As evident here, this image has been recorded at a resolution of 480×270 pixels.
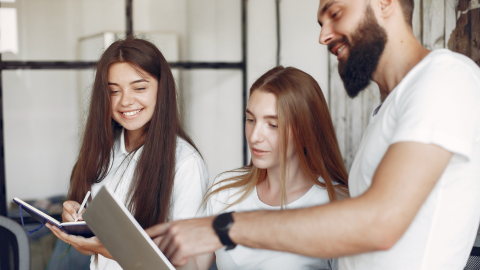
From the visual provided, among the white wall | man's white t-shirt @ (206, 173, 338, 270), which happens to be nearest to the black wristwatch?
man's white t-shirt @ (206, 173, 338, 270)

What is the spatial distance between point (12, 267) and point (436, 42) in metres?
2.33

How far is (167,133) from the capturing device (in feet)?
5.63

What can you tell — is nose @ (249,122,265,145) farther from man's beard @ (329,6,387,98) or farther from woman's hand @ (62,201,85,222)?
woman's hand @ (62,201,85,222)

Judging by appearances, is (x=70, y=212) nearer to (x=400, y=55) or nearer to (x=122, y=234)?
(x=122, y=234)

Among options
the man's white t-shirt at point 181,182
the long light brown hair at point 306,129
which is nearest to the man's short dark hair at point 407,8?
the long light brown hair at point 306,129

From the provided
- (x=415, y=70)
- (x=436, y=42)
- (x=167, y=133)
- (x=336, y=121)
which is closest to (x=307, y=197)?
(x=167, y=133)

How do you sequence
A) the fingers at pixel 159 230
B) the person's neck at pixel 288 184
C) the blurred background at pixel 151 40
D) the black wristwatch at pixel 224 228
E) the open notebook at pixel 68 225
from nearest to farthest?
1. the black wristwatch at pixel 224 228
2. the fingers at pixel 159 230
3. the open notebook at pixel 68 225
4. the person's neck at pixel 288 184
5. the blurred background at pixel 151 40

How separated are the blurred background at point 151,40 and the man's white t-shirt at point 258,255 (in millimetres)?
1295

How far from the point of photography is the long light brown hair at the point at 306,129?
1512mm

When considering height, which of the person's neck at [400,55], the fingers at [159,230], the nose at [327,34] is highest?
the nose at [327,34]

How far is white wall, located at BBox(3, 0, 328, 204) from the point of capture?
312 centimetres

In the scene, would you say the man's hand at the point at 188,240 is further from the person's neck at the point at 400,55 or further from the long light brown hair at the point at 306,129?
the long light brown hair at the point at 306,129

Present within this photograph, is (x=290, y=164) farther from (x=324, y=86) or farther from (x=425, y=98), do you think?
(x=324, y=86)

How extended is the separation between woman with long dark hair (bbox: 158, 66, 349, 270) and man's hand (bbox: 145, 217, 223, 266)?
27.0 inches
